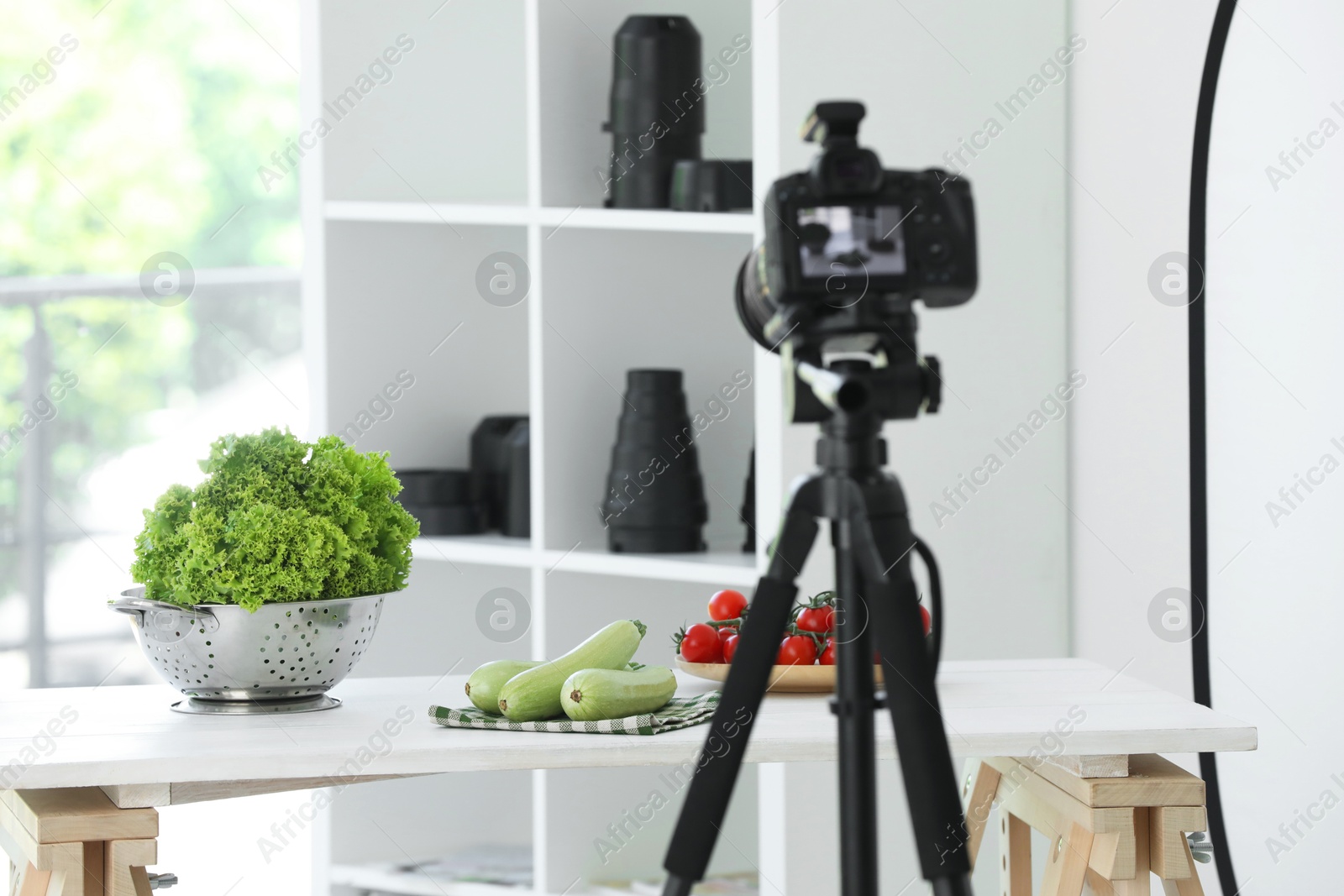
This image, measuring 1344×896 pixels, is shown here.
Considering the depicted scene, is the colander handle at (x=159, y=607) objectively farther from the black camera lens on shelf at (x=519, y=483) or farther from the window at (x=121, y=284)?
the black camera lens on shelf at (x=519, y=483)

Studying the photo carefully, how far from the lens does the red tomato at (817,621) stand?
1374 mm

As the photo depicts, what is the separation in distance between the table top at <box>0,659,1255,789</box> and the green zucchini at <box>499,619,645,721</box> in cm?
3

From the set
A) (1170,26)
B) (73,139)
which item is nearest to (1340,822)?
(1170,26)

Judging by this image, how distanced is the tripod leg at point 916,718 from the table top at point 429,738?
1.23 feet

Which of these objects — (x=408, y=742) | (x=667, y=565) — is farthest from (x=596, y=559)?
(x=408, y=742)

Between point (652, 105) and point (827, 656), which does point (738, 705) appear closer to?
point (827, 656)

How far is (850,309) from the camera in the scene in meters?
0.78

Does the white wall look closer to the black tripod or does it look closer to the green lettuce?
the black tripod

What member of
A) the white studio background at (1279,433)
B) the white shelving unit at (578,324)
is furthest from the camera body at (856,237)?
the white shelving unit at (578,324)

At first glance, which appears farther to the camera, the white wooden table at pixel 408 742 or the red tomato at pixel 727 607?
the red tomato at pixel 727 607

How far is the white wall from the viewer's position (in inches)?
57.1

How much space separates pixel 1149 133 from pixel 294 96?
6417 mm

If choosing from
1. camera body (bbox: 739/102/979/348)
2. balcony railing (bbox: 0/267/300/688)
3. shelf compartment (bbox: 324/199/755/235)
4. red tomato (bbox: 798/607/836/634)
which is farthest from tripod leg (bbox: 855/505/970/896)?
balcony railing (bbox: 0/267/300/688)

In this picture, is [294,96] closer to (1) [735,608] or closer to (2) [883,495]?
(1) [735,608]
